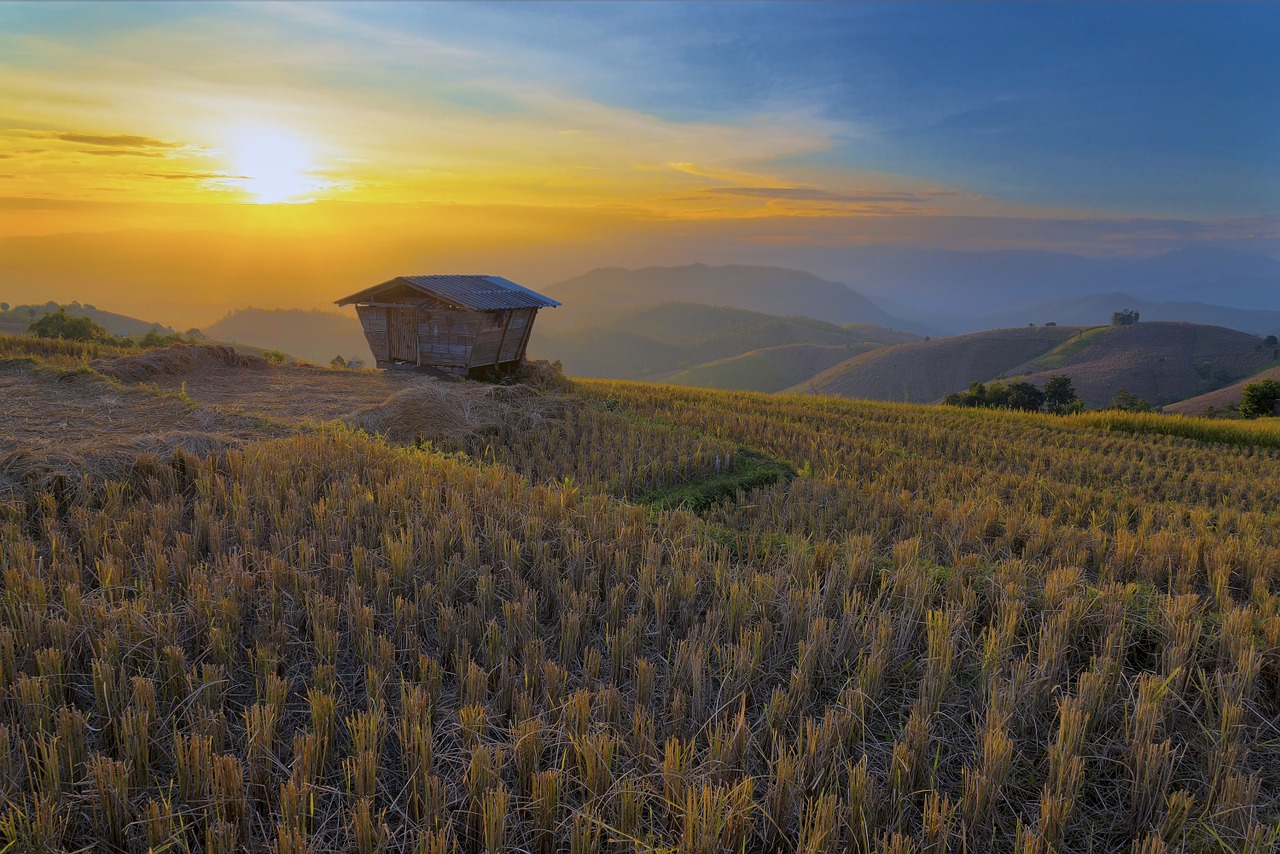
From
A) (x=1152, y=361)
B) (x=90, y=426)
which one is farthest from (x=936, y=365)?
(x=90, y=426)

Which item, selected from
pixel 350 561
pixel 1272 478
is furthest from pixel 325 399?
pixel 1272 478

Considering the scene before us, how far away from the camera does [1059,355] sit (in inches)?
4665

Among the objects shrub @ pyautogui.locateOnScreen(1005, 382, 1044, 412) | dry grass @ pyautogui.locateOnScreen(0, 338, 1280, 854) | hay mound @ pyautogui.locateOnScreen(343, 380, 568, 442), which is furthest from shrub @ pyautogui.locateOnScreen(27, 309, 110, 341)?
shrub @ pyautogui.locateOnScreen(1005, 382, 1044, 412)

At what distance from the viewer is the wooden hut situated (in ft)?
61.3

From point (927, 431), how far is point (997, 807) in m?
14.0

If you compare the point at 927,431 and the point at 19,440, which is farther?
the point at 927,431

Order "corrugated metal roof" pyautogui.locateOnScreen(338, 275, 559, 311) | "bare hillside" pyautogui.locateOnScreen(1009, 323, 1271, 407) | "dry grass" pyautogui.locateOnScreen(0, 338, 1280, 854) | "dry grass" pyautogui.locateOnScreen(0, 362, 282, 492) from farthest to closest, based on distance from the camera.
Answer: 1. "bare hillside" pyautogui.locateOnScreen(1009, 323, 1271, 407)
2. "corrugated metal roof" pyautogui.locateOnScreen(338, 275, 559, 311)
3. "dry grass" pyautogui.locateOnScreen(0, 362, 282, 492)
4. "dry grass" pyautogui.locateOnScreen(0, 338, 1280, 854)

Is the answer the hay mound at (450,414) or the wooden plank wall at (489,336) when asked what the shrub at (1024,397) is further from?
the hay mound at (450,414)

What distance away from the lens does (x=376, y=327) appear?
20.1m

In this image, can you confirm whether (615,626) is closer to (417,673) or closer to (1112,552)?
(417,673)

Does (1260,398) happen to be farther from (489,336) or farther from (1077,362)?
(1077,362)

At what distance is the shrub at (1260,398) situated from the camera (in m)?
24.4

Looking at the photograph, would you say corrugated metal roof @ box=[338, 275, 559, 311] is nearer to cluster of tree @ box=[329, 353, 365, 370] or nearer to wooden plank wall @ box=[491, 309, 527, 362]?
wooden plank wall @ box=[491, 309, 527, 362]

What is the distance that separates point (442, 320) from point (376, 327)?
8.74 ft
